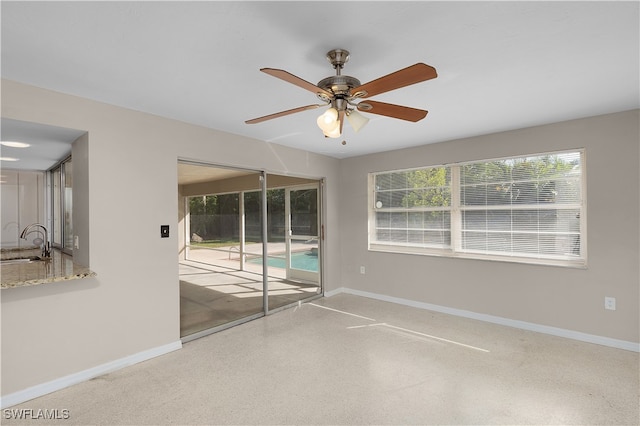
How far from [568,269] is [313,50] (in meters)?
3.53

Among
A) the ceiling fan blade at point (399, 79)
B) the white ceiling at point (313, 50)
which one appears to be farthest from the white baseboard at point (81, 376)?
the ceiling fan blade at point (399, 79)

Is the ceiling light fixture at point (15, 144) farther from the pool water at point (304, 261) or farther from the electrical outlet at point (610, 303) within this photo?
the electrical outlet at point (610, 303)

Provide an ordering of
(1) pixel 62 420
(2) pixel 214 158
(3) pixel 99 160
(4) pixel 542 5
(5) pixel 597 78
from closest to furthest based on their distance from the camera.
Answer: (4) pixel 542 5, (1) pixel 62 420, (5) pixel 597 78, (3) pixel 99 160, (2) pixel 214 158

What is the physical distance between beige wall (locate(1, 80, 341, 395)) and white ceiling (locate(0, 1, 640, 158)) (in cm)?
21

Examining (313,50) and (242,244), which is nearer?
(313,50)

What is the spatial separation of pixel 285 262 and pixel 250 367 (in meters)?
2.12

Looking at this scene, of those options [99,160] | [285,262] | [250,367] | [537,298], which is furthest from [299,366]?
[537,298]

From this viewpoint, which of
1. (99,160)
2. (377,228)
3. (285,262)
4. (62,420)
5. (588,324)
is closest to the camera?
(62,420)

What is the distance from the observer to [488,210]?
3.97m

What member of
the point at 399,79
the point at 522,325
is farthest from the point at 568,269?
the point at 399,79

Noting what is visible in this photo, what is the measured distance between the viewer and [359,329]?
12.0ft

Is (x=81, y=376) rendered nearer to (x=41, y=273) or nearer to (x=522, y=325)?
(x=41, y=273)

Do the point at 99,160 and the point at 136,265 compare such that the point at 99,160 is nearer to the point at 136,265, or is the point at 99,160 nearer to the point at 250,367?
the point at 136,265

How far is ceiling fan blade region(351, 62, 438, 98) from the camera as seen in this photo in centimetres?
141
